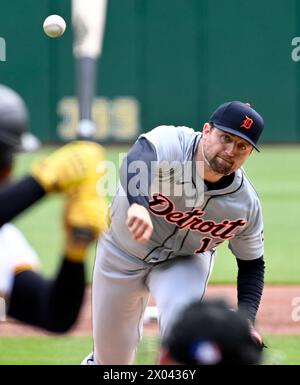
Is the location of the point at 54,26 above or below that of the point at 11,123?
above

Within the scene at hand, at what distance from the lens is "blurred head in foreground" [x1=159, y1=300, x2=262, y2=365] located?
1972 millimetres

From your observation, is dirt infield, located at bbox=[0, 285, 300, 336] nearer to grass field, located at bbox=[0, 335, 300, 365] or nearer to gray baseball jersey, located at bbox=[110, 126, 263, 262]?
grass field, located at bbox=[0, 335, 300, 365]

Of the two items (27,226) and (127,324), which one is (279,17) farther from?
(127,324)

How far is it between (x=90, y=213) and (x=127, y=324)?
2.44 meters

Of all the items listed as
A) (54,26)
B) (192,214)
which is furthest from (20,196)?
(54,26)

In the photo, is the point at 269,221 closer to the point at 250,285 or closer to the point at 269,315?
the point at 269,315

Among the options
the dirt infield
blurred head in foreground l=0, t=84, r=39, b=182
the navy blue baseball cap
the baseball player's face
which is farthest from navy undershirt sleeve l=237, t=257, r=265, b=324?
blurred head in foreground l=0, t=84, r=39, b=182

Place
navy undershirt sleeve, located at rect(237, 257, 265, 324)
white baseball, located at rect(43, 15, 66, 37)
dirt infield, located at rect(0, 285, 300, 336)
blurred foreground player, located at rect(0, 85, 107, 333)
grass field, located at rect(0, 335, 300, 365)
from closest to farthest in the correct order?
1. blurred foreground player, located at rect(0, 85, 107, 333)
2. navy undershirt sleeve, located at rect(237, 257, 265, 324)
3. white baseball, located at rect(43, 15, 66, 37)
4. grass field, located at rect(0, 335, 300, 365)
5. dirt infield, located at rect(0, 285, 300, 336)

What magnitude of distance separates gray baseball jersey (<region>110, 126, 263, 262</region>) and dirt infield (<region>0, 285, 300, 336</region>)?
5.11ft

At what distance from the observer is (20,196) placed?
8.04 feet

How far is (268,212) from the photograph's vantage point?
40.2ft

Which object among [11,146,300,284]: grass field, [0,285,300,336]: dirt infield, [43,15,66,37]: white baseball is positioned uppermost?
[43,15,66,37]: white baseball

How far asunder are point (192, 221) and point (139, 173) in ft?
1.85
